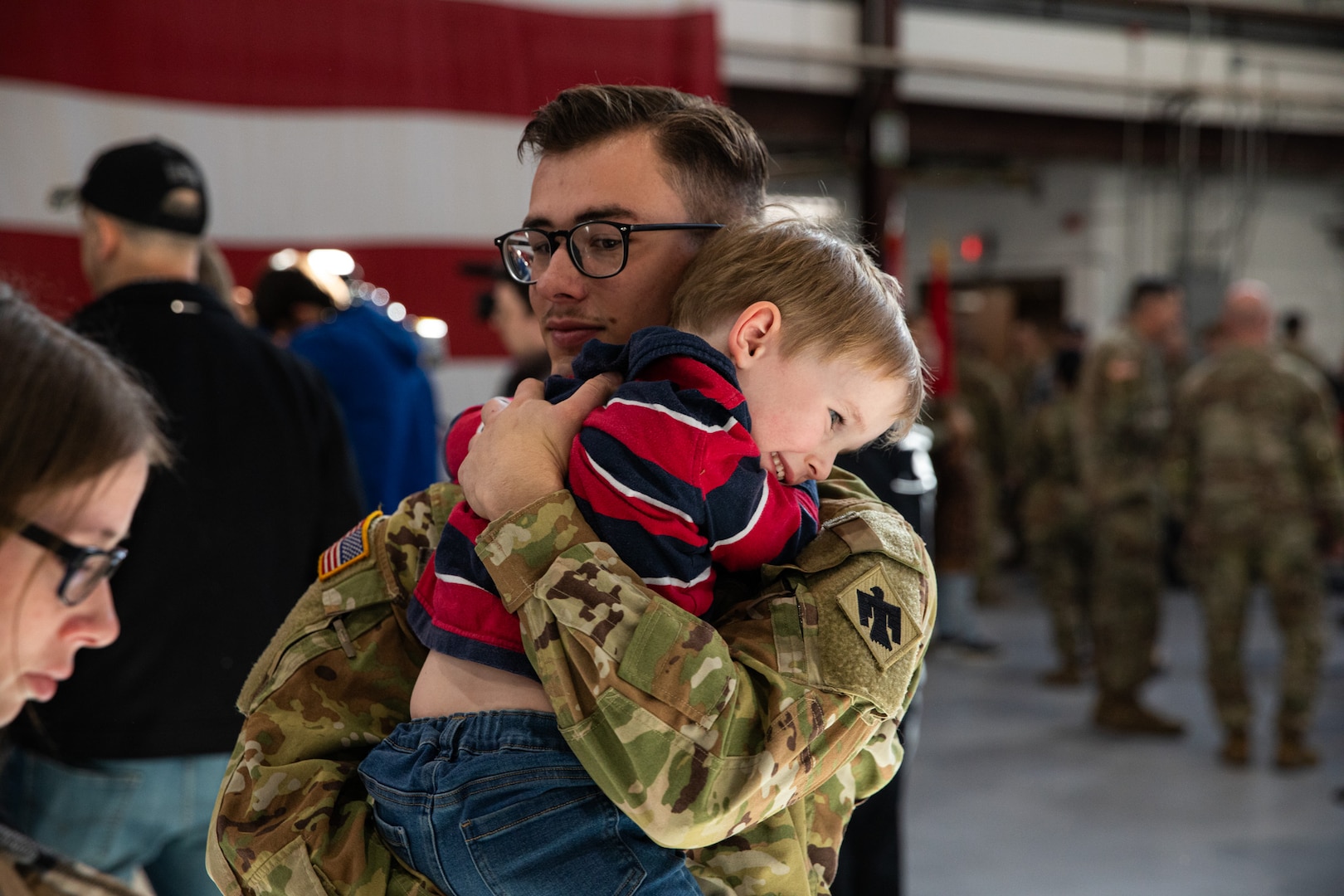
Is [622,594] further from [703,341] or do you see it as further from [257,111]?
[257,111]

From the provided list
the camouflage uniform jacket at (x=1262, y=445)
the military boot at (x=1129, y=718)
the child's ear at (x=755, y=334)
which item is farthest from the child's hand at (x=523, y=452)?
the military boot at (x=1129, y=718)

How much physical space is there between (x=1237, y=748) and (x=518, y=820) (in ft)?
14.0

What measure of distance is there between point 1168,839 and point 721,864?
3292 mm

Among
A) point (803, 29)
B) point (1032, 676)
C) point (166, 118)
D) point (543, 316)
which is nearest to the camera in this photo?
point (543, 316)

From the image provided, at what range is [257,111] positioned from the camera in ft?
14.4

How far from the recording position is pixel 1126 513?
486cm

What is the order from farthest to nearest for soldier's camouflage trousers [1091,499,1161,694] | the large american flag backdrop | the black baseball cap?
soldier's camouflage trousers [1091,499,1161,694] → the large american flag backdrop → the black baseball cap

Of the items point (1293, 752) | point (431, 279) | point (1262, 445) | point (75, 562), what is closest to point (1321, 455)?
point (1262, 445)

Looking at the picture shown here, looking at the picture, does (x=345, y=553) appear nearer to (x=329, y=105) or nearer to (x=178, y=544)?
(x=178, y=544)

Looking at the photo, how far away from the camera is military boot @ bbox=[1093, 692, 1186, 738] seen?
4781 mm

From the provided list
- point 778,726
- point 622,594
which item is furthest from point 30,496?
point 778,726

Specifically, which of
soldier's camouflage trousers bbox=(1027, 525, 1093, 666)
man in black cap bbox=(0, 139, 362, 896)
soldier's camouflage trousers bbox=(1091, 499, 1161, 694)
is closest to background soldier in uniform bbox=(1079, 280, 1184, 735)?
soldier's camouflage trousers bbox=(1091, 499, 1161, 694)

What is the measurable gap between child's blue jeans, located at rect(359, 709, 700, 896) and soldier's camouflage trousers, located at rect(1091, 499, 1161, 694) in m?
4.30

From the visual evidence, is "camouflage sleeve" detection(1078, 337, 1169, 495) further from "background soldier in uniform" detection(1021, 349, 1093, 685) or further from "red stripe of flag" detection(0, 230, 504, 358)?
"red stripe of flag" detection(0, 230, 504, 358)
